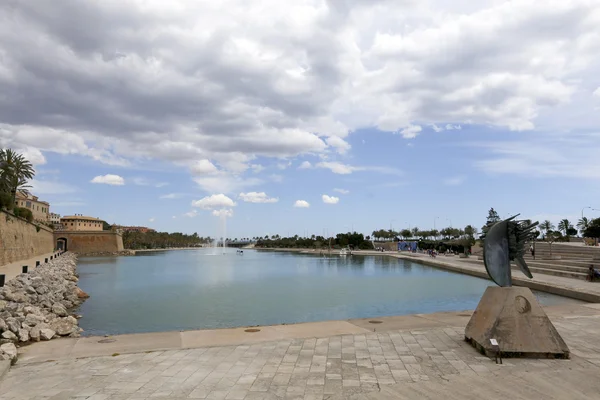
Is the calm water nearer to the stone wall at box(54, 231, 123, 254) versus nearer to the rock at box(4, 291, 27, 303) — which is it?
the rock at box(4, 291, 27, 303)

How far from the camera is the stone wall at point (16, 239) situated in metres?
36.9

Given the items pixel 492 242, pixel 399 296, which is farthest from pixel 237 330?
pixel 399 296

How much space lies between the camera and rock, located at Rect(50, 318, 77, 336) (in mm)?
12992

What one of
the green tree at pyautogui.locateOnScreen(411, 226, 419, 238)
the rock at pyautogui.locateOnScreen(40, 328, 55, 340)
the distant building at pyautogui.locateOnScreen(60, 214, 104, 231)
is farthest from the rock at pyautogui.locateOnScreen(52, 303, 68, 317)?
the green tree at pyautogui.locateOnScreen(411, 226, 419, 238)

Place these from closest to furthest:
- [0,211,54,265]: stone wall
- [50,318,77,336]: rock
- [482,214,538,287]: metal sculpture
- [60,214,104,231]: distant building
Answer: [482,214,538,287]: metal sculpture, [50,318,77,336]: rock, [0,211,54,265]: stone wall, [60,214,104,231]: distant building

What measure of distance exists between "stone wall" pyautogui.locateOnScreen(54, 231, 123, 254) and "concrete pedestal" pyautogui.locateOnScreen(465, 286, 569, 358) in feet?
359

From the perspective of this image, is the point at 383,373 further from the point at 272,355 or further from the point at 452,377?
the point at 272,355

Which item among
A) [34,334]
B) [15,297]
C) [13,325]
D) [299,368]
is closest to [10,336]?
[34,334]

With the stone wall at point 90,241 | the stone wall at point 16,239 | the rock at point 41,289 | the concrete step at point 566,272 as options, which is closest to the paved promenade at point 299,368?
the rock at point 41,289

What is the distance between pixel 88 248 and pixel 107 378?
4223 inches

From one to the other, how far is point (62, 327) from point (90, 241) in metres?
100

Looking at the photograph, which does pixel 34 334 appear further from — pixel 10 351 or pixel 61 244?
pixel 61 244

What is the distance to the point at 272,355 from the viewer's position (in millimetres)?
8766

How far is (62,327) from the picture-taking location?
13289 mm
